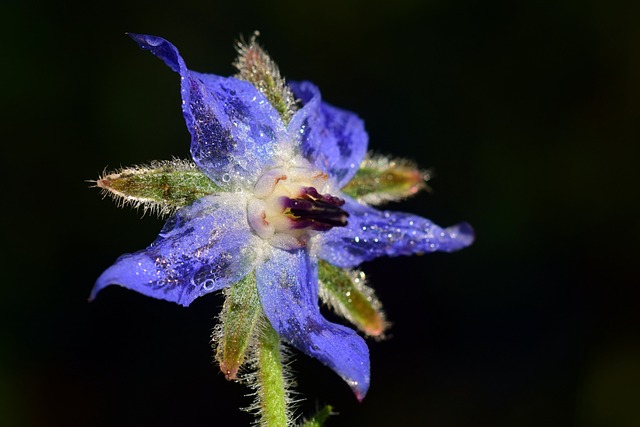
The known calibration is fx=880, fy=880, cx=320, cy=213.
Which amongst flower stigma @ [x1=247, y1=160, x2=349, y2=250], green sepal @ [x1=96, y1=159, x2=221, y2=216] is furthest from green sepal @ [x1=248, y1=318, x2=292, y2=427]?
green sepal @ [x1=96, y1=159, x2=221, y2=216]

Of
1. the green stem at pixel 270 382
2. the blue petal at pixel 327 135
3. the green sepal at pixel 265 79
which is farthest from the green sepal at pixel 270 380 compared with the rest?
the green sepal at pixel 265 79

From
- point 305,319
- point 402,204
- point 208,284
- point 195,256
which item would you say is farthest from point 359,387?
point 402,204

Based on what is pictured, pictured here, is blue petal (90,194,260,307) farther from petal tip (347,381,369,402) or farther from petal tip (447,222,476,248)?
petal tip (447,222,476,248)

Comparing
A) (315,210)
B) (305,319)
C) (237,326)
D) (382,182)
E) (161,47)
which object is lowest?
(237,326)

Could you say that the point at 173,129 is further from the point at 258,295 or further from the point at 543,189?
the point at 258,295

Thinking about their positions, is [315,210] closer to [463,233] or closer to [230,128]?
[230,128]

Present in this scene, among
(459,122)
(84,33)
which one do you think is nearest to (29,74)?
(84,33)
